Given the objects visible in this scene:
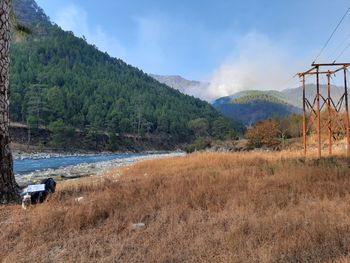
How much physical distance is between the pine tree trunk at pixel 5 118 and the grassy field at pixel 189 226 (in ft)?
2.94

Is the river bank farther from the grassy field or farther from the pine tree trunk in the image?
the grassy field

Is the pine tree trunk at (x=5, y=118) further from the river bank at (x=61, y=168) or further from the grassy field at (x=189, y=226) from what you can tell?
the river bank at (x=61, y=168)

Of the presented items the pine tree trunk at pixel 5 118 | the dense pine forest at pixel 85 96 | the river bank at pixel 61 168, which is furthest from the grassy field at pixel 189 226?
the dense pine forest at pixel 85 96

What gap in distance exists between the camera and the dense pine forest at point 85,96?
8469cm

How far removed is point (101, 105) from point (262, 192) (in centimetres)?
9974

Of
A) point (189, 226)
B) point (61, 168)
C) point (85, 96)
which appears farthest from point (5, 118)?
point (85, 96)

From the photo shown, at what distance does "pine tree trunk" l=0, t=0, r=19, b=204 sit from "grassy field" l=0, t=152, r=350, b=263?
0.90m

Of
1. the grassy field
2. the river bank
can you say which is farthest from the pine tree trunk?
the river bank

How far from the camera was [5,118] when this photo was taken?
6.99m

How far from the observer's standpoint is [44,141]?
7369 centimetres

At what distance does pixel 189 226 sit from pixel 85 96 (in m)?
103

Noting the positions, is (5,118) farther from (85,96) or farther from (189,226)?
(85,96)

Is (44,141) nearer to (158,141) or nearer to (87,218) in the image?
(158,141)

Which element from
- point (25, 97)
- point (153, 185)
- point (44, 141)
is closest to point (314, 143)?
point (153, 185)
